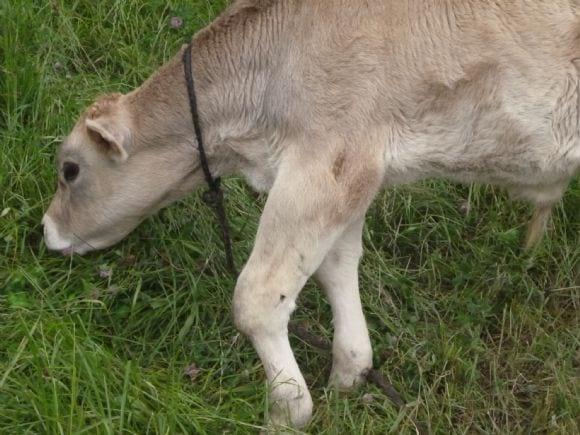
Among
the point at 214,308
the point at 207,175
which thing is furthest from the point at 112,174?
the point at 214,308

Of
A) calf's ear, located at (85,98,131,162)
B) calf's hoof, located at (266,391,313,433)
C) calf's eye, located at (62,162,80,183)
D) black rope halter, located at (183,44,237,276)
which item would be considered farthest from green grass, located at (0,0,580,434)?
calf's ear, located at (85,98,131,162)

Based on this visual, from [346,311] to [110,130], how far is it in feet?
4.59

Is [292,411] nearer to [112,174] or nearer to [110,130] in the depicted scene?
[112,174]

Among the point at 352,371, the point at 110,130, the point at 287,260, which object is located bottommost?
the point at 352,371

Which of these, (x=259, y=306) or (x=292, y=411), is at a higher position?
(x=259, y=306)

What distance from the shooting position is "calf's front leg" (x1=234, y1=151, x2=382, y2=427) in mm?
4504

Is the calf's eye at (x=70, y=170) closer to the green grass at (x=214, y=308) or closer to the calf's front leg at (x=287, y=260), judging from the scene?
the green grass at (x=214, y=308)

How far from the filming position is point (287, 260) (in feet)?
15.0

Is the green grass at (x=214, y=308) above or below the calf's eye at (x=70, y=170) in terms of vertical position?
below

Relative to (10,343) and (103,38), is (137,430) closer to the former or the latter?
(10,343)

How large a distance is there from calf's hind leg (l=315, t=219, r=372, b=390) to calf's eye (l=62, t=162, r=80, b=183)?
1.25 meters

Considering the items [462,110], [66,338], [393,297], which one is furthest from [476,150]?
[66,338]

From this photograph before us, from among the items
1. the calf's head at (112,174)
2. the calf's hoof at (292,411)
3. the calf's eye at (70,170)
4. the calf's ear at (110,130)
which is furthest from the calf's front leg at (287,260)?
the calf's eye at (70,170)

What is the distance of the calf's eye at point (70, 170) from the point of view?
16.9 feet
